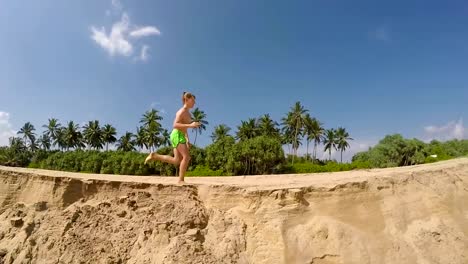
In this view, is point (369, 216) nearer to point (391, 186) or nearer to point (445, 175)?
point (391, 186)

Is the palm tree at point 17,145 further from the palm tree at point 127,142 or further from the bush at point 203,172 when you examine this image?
the bush at point 203,172

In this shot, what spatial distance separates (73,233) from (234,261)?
248 cm

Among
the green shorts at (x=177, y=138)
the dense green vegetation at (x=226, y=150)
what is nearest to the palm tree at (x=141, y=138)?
the dense green vegetation at (x=226, y=150)

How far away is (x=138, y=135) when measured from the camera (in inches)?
2638

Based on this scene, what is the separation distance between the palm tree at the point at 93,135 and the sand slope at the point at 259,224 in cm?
6824

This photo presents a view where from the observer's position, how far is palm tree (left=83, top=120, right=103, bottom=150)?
231 feet

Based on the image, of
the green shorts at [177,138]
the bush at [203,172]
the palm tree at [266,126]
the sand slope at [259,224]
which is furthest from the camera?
the palm tree at [266,126]

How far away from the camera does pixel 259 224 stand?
512cm

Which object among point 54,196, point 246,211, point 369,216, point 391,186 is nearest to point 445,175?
point 391,186

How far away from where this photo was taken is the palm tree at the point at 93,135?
70312 mm

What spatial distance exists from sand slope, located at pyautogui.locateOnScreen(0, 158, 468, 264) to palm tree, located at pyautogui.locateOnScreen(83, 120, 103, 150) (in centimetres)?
6824

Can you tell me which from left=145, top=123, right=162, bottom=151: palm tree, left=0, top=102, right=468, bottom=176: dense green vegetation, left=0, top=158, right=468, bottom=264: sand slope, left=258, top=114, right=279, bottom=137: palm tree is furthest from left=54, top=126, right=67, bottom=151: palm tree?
left=0, top=158, right=468, bottom=264: sand slope

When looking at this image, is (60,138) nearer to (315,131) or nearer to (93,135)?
(93,135)

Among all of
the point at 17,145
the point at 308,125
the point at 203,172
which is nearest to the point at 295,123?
the point at 308,125
